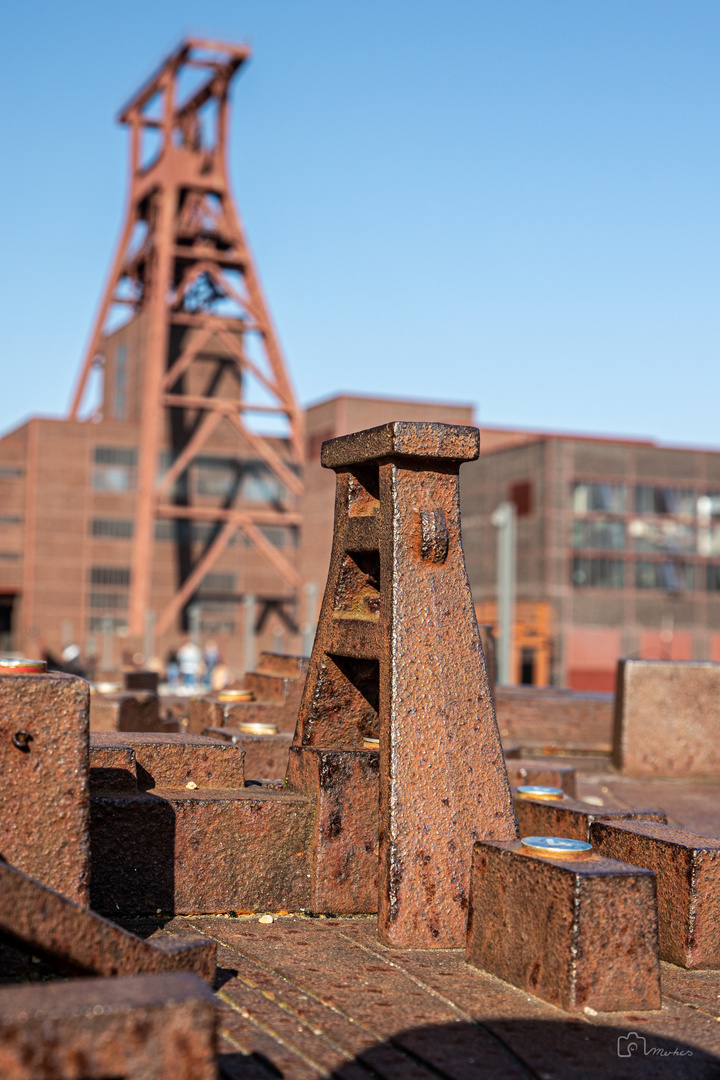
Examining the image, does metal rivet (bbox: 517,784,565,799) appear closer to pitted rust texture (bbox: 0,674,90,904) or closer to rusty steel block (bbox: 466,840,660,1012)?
rusty steel block (bbox: 466,840,660,1012)

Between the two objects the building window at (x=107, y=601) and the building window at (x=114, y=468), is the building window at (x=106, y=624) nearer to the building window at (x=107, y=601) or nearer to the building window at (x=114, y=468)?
the building window at (x=107, y=601)

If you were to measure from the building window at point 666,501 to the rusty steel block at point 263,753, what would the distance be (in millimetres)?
56005

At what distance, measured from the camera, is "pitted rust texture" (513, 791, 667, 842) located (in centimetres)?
537

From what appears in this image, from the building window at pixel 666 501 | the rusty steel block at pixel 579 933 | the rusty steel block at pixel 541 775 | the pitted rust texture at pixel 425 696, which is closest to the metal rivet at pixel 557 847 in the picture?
the rusty steel block at pixel 579 933

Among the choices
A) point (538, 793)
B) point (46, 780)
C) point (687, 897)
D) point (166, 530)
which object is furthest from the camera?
point (166, 530)

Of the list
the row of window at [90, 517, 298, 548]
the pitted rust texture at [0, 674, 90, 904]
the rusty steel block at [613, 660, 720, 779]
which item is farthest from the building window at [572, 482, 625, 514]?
the pitted rust texture at [0, 674, 90, 904]

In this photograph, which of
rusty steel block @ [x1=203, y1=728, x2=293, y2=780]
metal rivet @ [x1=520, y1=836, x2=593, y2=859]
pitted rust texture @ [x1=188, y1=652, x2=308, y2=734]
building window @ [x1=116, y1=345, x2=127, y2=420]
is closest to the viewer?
metal rivet @ [x1=520, y1=836, x2=593, y2=859]

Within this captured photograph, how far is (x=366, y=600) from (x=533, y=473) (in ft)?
183

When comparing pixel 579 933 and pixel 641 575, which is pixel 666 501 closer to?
pixel 641 575

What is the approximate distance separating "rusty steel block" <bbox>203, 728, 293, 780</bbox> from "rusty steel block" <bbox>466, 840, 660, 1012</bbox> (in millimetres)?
2439

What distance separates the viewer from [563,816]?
5.51 metres

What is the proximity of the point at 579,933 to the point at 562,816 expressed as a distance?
66.1 inches

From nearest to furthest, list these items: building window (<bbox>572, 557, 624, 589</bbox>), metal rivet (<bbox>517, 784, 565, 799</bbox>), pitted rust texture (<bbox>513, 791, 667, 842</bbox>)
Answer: pitted rust texture (<bbox>513, 791, 667, 842</bbox>)
metal rivet (<bbox>517, 784, 565, 799</bbox>)
building window (<bbox>572, 557, 624, 589</bbox>)

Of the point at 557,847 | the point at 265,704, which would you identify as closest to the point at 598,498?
the point at 265,704
